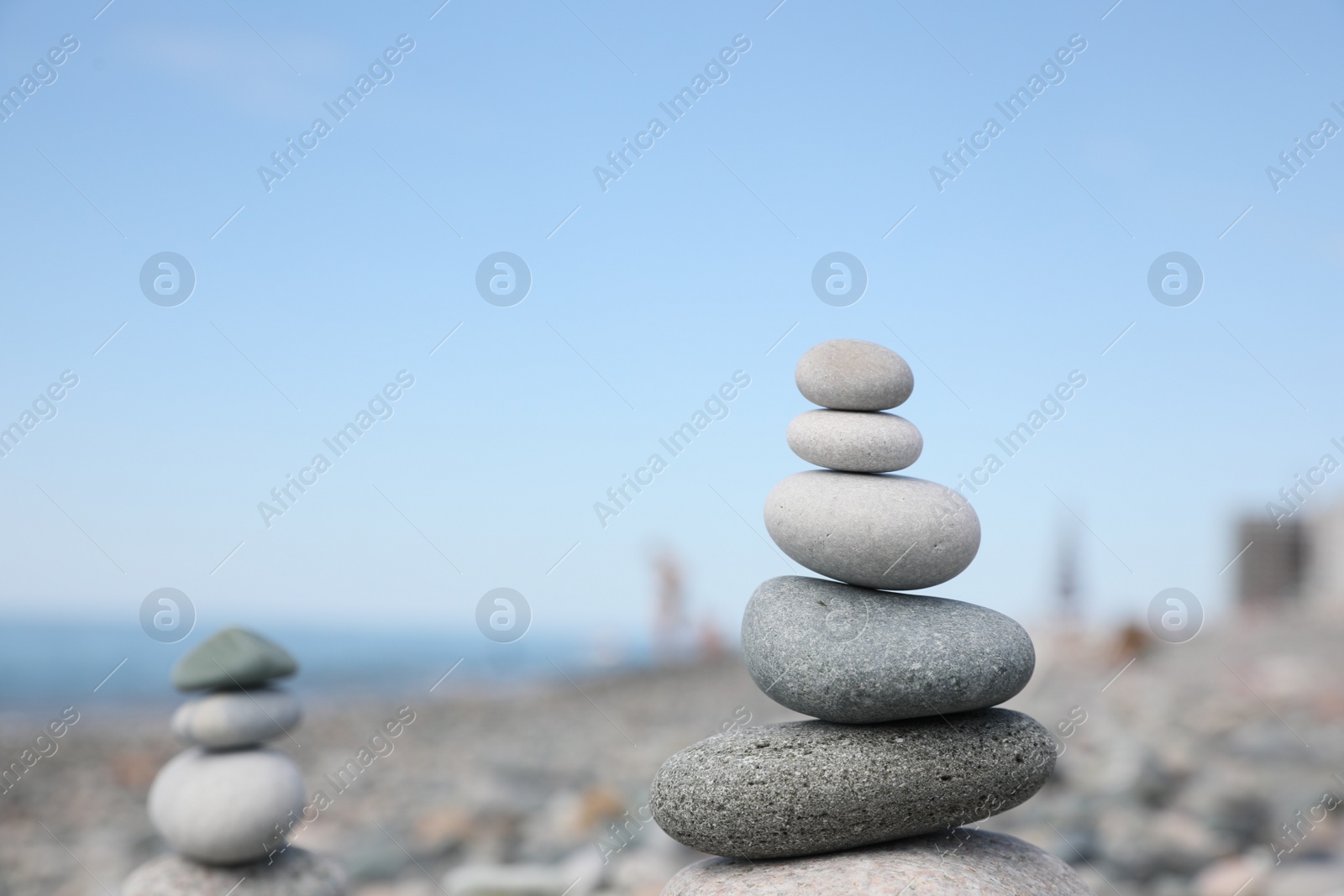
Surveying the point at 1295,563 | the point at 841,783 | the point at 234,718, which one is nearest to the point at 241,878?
the point at 234,718

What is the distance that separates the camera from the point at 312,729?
17.5 m

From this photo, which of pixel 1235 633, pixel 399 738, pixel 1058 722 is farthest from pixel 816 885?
pixel 1235 633

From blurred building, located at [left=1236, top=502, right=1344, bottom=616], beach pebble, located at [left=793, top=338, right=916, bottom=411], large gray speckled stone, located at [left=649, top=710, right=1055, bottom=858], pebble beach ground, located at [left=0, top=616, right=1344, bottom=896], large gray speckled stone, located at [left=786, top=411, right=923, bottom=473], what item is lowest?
blurred building, located at [left=1236, top=502, right=1344, bottom=616]

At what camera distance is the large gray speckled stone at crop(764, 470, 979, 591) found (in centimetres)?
418

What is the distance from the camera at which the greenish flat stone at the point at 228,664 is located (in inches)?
215

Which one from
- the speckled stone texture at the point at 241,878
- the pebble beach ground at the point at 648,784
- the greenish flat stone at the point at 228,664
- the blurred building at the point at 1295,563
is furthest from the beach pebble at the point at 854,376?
the blurred building at the point at 1295,563

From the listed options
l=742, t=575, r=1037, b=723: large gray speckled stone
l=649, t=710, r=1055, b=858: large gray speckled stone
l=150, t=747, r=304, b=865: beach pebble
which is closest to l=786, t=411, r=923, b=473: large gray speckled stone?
l=742, t=575, r=1037, b=723: large gray speckled stone

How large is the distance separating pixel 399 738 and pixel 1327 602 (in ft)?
93.8

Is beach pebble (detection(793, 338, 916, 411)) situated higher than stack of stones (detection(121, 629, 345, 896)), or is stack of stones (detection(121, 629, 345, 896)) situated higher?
beach pebble (detection(793, 338, 916, 411))

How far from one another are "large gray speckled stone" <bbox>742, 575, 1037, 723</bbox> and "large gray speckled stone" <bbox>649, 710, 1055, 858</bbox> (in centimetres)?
12

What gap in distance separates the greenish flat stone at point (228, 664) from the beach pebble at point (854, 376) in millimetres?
3326

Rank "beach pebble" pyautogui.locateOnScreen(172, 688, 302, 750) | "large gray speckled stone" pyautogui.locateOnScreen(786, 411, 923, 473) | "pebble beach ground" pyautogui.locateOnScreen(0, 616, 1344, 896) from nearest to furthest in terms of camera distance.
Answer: "large gray speckled stone" pyautogui.locateOnScreen(786, 411, 923, 473) → "beach pebble" pyautogui.locateOnScreen(172, 688, 302, 750) → "pebble beach ground" pyautogui.locateOnScreen(0, 616, 1344, 896)

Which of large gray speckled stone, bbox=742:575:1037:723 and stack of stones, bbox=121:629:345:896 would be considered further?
stack of stones, bbox=121:629:345:896

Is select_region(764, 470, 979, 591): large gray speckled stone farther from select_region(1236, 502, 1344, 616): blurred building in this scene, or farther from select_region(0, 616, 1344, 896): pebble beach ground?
select_region(1236, 502, 1344, 616): blurred building
